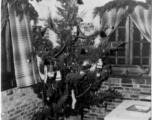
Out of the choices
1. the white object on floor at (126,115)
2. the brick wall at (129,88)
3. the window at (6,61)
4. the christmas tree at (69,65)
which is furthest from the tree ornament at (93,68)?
the window at (6,61)

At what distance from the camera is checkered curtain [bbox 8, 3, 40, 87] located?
3059mm

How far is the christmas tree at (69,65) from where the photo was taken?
284cm

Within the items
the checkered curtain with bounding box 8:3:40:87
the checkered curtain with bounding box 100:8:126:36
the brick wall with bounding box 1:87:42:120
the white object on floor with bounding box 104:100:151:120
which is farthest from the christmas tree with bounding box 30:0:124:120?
the checkered curtain with bounding box 100:8:126:36

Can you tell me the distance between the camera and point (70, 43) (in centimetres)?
291

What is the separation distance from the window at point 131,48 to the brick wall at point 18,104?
1534 mm

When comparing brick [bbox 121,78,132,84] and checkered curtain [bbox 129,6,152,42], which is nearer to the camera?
checkered curtain [bbox 129,6,152,42]

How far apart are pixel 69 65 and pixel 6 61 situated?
34.5 inches

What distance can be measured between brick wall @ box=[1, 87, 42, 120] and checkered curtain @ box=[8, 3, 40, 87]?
0.19 metres

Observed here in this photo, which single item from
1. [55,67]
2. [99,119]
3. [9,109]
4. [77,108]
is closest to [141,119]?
[77,108]

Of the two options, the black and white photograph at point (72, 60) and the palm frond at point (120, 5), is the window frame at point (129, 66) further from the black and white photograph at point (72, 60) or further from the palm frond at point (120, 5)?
the palm frond at point (120, 5)

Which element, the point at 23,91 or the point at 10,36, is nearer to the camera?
Result: the point at 10,36

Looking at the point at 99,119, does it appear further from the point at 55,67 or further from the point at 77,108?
the point at 55,67

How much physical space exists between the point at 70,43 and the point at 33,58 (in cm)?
73

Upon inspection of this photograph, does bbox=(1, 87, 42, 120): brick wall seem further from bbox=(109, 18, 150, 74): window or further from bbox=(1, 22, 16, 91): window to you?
bbox=(109, 18, 150, 74): window
